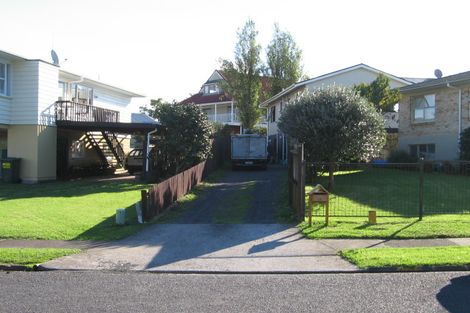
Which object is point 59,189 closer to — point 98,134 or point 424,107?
point 98,134

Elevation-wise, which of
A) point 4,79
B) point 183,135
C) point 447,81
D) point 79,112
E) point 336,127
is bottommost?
point 183,135

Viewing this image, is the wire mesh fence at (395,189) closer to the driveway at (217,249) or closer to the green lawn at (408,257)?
the driveway at (217,249)

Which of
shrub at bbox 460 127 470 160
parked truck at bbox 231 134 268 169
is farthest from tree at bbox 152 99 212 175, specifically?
shrub at bbox 460 127 470 160

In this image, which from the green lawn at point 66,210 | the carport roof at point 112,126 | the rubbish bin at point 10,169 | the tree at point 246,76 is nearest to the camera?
the green lawn at point 66,210

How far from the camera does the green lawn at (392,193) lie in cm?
1346

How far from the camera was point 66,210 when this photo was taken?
13.8 m

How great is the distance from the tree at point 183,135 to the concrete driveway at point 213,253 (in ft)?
32.5

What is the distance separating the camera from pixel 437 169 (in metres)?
22.1

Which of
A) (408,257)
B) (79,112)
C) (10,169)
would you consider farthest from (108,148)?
(408,257)

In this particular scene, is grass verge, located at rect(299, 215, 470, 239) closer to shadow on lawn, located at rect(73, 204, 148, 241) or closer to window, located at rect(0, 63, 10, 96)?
shadow on lawn, located at rect(73, 204, 148, 241)

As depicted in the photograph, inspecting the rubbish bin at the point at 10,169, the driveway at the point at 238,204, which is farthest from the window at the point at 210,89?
the driveway at the point at 238,204

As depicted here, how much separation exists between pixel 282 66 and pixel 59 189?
34.7 meters

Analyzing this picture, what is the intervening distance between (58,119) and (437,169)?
17061mm

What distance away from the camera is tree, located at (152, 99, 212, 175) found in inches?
840
